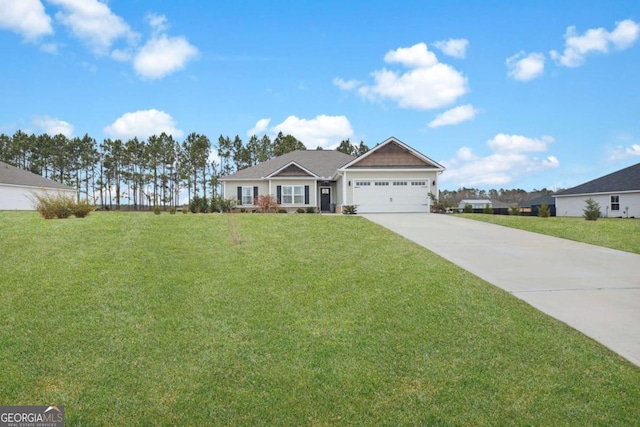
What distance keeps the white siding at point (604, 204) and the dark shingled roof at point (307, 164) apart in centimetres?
2003

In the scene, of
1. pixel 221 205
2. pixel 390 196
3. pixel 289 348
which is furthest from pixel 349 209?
pixel 289 348

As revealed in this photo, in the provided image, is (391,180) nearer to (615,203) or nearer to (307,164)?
(307,164)

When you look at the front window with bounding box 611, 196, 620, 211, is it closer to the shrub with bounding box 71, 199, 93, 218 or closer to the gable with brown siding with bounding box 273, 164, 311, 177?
the gable with brown siding with bounding box 273, 164, 311, 177

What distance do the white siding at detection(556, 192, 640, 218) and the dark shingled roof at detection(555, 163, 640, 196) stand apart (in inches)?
17.6

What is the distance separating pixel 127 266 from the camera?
8398 mm

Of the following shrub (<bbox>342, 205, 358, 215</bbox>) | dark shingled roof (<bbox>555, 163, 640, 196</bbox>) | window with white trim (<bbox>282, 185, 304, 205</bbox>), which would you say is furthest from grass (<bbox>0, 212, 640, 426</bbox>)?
dark shingled roof (<bbox>555, 163, 640, 196</bbox>)

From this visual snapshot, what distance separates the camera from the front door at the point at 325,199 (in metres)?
30.2

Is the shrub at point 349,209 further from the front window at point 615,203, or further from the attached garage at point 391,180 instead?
the front window at point 615,203

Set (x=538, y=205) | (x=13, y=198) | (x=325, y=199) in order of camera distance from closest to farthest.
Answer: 1. (x=325, y=199)
2. (x=13, y=198)
3. (x=538, y=205)

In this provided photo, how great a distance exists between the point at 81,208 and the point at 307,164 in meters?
18.9

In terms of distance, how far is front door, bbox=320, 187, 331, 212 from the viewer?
30219 millimetres

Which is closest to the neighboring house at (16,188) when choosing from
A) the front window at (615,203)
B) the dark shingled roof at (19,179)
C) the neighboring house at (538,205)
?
the dark shingled roof at (19,179)

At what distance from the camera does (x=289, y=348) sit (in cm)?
503

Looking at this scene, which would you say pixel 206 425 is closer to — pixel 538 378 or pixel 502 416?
pixel 502 416
